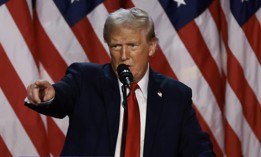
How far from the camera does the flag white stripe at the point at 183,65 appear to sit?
3.36 meters

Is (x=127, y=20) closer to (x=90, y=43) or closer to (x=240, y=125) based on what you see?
(x=90, y=43)

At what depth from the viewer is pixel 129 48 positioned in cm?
215

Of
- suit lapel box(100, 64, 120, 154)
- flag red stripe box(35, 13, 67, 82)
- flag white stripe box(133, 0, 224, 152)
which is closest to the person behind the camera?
suit lapel box(100, 64, 120, 154)

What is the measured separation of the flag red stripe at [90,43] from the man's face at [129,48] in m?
1.08

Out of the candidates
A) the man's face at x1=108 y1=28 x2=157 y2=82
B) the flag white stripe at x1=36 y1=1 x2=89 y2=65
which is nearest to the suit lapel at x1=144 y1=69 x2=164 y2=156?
the man's face at x1=108 y1=28 x2=157 y2=82

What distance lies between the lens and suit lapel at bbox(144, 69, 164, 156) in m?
2.14

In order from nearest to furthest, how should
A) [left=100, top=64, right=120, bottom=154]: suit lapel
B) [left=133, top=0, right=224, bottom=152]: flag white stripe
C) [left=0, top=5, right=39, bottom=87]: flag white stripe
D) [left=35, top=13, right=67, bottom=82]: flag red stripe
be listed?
[left=100, top=64, right=120, bottom=154]: suit lapel < [left=0, top=5, right=39, bottom=87]: flag white stripe < [left=35, top=13, right=67, bottom=82]: flag red stripe < [left=133, top=0, right=224, bottom=152]: flag white stripe

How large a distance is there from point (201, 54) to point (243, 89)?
14.0 inches

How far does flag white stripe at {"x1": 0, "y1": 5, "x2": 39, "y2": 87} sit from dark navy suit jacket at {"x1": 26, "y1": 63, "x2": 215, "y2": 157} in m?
0.90

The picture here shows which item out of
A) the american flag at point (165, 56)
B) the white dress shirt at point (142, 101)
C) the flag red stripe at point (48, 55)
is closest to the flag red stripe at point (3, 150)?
the american flag at point (165, 56)

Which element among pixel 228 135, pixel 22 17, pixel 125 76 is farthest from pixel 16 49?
pixel 125 76

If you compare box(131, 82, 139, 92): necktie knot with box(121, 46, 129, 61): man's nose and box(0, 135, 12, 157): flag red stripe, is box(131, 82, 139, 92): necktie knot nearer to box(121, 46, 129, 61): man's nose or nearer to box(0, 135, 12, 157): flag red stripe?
box(121, 46, 129, 61): man's nose

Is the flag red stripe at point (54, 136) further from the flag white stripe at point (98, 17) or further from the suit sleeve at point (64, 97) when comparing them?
the suit sleeve at point (64, 97)

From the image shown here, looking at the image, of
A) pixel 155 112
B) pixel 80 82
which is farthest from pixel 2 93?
pixel 155 112
